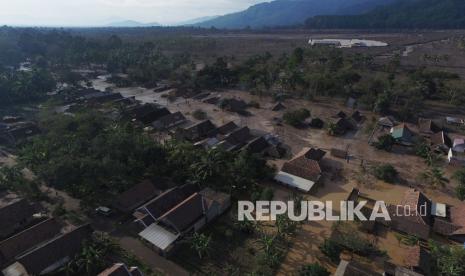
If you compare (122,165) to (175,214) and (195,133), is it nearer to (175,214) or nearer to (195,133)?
(175,214)

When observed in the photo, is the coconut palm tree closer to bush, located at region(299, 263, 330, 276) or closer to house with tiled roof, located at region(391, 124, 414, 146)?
bush, located at region(299, 263, 330, 276)

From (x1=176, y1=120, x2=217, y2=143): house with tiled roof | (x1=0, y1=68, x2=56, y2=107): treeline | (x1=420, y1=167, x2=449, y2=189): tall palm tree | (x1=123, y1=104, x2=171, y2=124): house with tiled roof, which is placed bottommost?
(x1=420, y1=167, x2=449, y2=189): tall palm tree

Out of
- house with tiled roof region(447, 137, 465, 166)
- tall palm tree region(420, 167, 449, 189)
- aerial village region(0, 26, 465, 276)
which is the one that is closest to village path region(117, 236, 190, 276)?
aerial village region(0, 26, 465, 276)

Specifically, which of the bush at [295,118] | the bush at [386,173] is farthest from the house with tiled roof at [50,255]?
the bush at [295,118]

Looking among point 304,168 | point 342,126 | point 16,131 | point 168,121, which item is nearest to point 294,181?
point 304,168

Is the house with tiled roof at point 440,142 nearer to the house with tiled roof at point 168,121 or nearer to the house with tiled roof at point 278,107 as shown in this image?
the house with tiled roof at point 278,107
